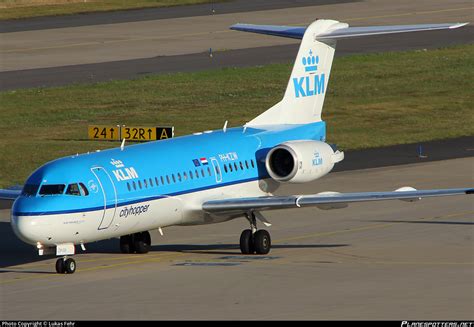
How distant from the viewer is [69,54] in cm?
7538

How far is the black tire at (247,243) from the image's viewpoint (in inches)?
1367

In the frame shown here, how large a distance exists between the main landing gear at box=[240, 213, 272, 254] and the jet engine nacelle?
1.64 m

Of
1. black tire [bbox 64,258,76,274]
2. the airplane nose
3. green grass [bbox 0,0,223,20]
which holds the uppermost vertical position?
green grass [bbox 0,0,223,20]

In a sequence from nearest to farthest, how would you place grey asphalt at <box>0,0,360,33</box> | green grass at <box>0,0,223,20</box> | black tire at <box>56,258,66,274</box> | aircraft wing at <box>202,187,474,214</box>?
1. black tire at <box>56,258,66,274</box>
2. aircraft wing at <box>202,187,474,214</box>
3. grey asphalt at <box>0,0,360,33</box>
4. green grass at <box>0,0,223,20</box>

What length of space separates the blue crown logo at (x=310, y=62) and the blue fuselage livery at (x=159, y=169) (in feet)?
5.55

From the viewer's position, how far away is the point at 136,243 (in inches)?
1382

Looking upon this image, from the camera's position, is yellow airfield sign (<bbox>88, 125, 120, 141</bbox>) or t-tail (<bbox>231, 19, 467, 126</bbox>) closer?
t-tail (<bbox>231, 19, 467, 126</bbox>)

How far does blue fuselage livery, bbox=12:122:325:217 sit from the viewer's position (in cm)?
3156

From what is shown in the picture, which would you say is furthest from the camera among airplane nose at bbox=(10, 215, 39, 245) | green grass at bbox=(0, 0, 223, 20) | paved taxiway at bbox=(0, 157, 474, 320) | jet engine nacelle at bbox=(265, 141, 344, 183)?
green grass at bbox=(0, 0, 223, 20)

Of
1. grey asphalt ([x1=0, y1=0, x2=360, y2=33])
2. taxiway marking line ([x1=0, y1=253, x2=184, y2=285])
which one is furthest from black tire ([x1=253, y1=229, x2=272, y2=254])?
grey asphalt ([x1=0, y1=0, x2=360, y2=33])

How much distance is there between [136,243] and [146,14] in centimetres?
5553

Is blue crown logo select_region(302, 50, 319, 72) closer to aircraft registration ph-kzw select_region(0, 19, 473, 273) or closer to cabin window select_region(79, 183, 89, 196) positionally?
aircraft registration ph-kzw select_region(0, 19, 473, 273)

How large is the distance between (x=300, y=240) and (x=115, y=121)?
71.9 ft

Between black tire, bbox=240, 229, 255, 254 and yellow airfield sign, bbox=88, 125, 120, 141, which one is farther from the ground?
yellow airfield sign, bbox=88, 125, 120, 141
